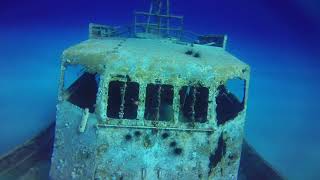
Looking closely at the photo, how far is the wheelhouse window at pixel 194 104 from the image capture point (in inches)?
280

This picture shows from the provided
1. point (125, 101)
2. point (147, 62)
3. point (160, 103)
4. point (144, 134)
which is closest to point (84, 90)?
point (125, 101)

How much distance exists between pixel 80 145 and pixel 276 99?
185 ft

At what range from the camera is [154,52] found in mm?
8016

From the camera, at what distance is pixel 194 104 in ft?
24.0

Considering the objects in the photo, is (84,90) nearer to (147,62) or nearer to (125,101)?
(125,101)

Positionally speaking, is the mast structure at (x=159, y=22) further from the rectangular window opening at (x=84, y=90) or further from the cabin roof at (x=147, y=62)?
the cabin roof at (x=147, y=62)

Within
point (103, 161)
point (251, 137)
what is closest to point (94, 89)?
point (103, 161)

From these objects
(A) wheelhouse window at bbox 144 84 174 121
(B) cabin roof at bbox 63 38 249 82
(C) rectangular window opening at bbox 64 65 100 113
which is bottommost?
(C) rectangular window opening at bbox 64 65 100 113

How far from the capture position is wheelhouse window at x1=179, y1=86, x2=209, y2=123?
23.4ft

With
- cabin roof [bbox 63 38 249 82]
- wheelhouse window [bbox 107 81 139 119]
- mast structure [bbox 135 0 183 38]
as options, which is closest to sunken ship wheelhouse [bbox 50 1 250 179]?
cabin roof [bbox 63 38 249 82]

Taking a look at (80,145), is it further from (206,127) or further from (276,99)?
(276,99)

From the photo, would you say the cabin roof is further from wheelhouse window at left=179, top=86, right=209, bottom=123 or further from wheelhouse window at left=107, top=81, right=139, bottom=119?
wheelhouse window at left=107, top=81, right=139, bottom=119

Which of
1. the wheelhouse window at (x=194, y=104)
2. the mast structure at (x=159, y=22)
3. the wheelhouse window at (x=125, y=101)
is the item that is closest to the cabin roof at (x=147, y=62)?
the wheelhouse window at (x=194, y=104)

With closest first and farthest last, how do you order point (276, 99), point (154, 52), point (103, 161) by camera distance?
point (103, 161) → point (154, 52) → point (276, 99)
